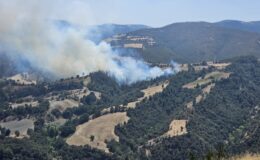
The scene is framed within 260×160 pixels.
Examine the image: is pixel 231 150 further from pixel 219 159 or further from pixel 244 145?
pixel 219 159

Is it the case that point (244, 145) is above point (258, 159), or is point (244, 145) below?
below

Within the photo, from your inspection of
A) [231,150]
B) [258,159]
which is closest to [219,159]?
[258,159]

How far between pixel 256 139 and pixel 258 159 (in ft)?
311

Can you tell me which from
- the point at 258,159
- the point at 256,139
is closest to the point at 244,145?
the point at 256,139

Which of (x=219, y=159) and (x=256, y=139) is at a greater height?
(x=219, y=159)

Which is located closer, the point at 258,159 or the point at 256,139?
the point at 258,159

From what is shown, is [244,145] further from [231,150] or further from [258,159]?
[258,159]

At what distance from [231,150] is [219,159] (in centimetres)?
9381

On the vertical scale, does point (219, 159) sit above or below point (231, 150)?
above

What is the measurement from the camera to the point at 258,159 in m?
102

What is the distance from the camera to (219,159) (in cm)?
10138

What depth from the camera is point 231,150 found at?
19250cm

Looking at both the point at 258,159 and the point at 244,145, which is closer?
the point at 258,159

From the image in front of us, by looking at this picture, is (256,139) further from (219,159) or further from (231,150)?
(219,159)
